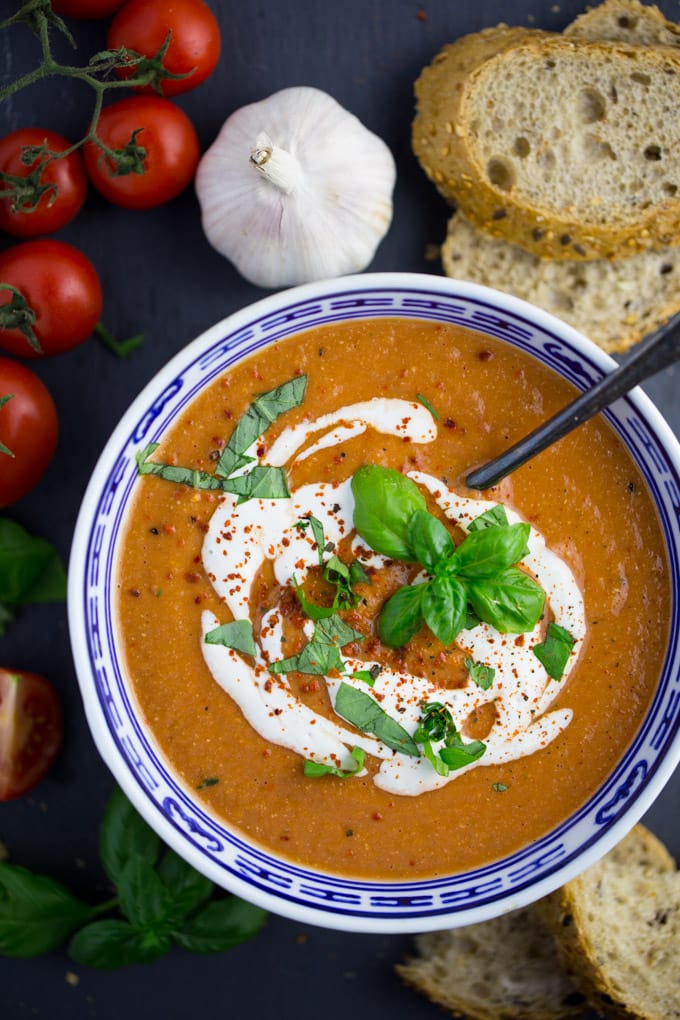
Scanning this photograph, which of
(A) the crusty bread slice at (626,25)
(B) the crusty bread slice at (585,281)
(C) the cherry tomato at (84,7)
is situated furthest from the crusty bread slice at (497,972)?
(C) the cherry tomato at (84,7)

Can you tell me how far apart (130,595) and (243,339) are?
27.4 inches

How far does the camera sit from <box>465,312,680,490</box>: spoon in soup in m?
1.97

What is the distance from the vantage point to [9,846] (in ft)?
9.84

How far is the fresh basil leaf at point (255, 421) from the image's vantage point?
7.77ft

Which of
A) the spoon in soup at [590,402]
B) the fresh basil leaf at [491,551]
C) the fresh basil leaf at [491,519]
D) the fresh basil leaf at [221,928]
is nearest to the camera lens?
the spoon in soup at [590,402]

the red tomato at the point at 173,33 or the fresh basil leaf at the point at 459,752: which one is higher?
the red tomato at the point at 173,33

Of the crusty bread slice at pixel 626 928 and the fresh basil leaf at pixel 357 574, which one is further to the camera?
the crusty bread slice at pixel 626 928

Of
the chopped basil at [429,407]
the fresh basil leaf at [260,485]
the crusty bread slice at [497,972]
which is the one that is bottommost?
the crusty bread slice at [497,972]

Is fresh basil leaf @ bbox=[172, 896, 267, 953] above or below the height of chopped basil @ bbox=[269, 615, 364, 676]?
below

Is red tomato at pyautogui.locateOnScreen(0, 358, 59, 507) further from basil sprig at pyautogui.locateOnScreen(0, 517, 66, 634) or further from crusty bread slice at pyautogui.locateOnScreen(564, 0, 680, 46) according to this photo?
crusty bread slice at pyautogui.locateOnScreen(564, 0, 680, 46)

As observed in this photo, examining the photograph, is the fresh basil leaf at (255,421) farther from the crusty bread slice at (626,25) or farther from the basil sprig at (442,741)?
the crusty bread slice at (626,25)

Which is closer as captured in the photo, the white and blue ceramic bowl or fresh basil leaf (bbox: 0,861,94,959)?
the white and blue ceramic bowl

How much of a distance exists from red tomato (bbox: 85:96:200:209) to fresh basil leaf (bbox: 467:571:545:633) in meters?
1.35

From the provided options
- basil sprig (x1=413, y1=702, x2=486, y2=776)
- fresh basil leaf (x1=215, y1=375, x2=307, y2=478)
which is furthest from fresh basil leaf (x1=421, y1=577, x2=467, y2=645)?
fresh basil leaf (x1=215, y1=375, x2=307, y2=478)
